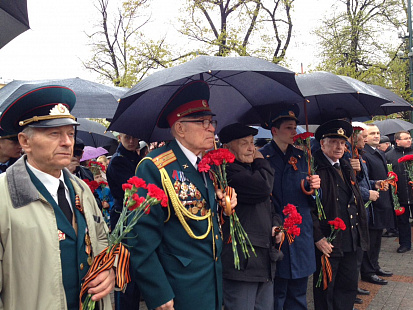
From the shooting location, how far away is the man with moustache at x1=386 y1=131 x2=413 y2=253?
7118 mm

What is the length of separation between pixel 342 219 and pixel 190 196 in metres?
2.03

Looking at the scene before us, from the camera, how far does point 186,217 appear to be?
2465 mm

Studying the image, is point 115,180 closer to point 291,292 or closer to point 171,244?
point 171,244

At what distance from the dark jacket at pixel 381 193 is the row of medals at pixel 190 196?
13.4ft

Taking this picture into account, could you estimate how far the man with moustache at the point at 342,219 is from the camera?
150 inches

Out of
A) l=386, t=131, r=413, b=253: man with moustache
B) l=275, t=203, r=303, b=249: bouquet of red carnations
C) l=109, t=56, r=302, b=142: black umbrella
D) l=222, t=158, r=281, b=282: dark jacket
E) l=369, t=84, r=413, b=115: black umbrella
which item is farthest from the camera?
l=386, t=131, r=413, b=253: man with moustache

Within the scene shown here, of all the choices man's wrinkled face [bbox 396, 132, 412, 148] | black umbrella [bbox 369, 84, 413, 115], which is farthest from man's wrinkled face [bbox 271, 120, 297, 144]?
man's wrinkled face [bbox 396, 132, 412, 148]

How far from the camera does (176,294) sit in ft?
7.88

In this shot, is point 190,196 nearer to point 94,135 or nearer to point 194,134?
point 194,134

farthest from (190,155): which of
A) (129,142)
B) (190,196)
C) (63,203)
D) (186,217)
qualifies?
(129,142)

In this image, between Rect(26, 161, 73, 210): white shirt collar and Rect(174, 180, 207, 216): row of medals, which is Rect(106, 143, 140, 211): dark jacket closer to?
Rect(174, 180, 207, 216): row of medals

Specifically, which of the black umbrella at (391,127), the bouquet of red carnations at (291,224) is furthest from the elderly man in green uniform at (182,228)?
the black umbrella at (391,127)

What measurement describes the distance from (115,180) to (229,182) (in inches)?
58.8

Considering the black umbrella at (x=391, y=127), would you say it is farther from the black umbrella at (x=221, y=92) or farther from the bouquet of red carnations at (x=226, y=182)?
the bouquet of red carnations at (x=226, y=182)
